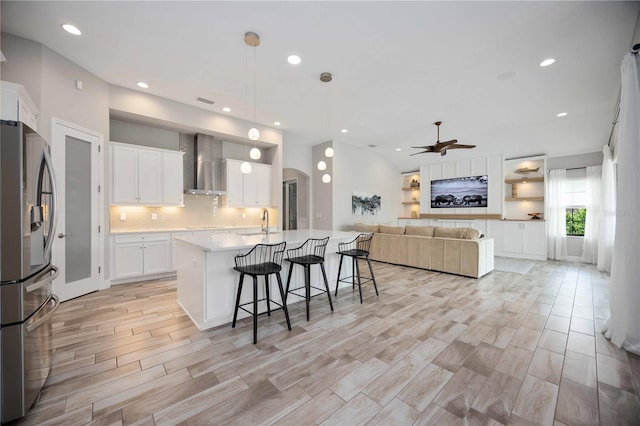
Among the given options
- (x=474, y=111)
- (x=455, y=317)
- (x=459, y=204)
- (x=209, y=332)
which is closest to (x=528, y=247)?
(x=459, y=204)

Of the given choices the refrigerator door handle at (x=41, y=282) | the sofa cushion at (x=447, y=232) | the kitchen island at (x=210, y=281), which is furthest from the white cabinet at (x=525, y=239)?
the refrigerator door handle at (x=41, y=282)

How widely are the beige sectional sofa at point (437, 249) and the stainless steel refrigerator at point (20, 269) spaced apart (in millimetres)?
5624

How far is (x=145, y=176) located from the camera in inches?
190

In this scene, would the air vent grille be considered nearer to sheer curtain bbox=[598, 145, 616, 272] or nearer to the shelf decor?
the shelf decor

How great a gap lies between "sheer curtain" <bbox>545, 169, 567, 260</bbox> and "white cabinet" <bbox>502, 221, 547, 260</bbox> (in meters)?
0.32

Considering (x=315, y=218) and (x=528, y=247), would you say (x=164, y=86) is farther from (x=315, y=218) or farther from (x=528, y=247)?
(x=528, y=247)

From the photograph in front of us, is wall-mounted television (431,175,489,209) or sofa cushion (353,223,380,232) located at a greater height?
wall-mounted television (431,175,489,209)

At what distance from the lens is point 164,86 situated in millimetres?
4367

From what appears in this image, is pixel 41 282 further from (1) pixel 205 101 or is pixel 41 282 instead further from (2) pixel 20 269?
(1) pixel 205 101

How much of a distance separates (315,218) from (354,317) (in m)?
4.93

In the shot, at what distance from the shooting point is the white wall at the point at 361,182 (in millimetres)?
7609

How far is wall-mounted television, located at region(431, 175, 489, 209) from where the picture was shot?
8094 millimetres

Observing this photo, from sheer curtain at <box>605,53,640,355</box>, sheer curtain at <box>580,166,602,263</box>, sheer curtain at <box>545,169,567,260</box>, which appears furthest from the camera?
sheer curtain at <box>545,169,567,260</box>

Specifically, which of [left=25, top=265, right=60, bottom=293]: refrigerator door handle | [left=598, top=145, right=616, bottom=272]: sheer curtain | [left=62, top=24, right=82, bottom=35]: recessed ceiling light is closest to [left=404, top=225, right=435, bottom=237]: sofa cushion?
[left=598, top=145, right=616, bottom=272]: sheer curtain
